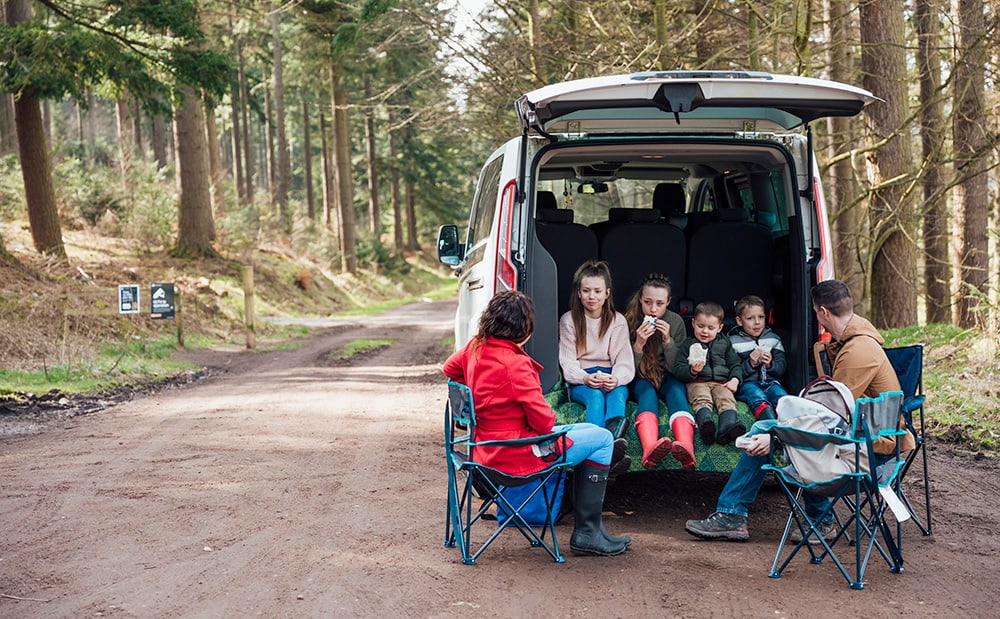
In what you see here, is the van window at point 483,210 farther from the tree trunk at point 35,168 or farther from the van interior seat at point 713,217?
the tree trunk at point 35,168

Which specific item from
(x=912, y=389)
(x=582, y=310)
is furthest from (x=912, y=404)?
(x=582, y=310)

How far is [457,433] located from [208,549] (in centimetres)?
370

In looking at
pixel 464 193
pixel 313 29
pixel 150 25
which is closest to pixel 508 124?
pixel 150 25

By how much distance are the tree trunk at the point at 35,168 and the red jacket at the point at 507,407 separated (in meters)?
15.6

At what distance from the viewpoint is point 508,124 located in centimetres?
1758

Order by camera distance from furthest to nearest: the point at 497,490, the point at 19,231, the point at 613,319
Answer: the point at 19,231 → the point at 613,319 → the point at 497,490

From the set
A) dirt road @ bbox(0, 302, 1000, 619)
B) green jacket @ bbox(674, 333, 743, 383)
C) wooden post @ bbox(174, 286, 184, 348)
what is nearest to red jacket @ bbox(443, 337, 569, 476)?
dirt road @ bbox(0, 302, 1000, 619)

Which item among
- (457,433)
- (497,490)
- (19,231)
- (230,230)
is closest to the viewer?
(497,490)

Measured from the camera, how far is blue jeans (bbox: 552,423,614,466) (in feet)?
16.0

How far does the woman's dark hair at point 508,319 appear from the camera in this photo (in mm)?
4914

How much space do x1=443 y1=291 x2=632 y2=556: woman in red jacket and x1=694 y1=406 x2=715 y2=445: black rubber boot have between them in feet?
2.48

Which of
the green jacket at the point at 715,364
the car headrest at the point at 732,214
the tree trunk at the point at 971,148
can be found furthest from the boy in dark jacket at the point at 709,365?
the tree trunk at the point at 971,148

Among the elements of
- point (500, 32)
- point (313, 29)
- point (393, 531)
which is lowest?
point (393, 531)

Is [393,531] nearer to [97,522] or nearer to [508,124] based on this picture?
[97,522]
